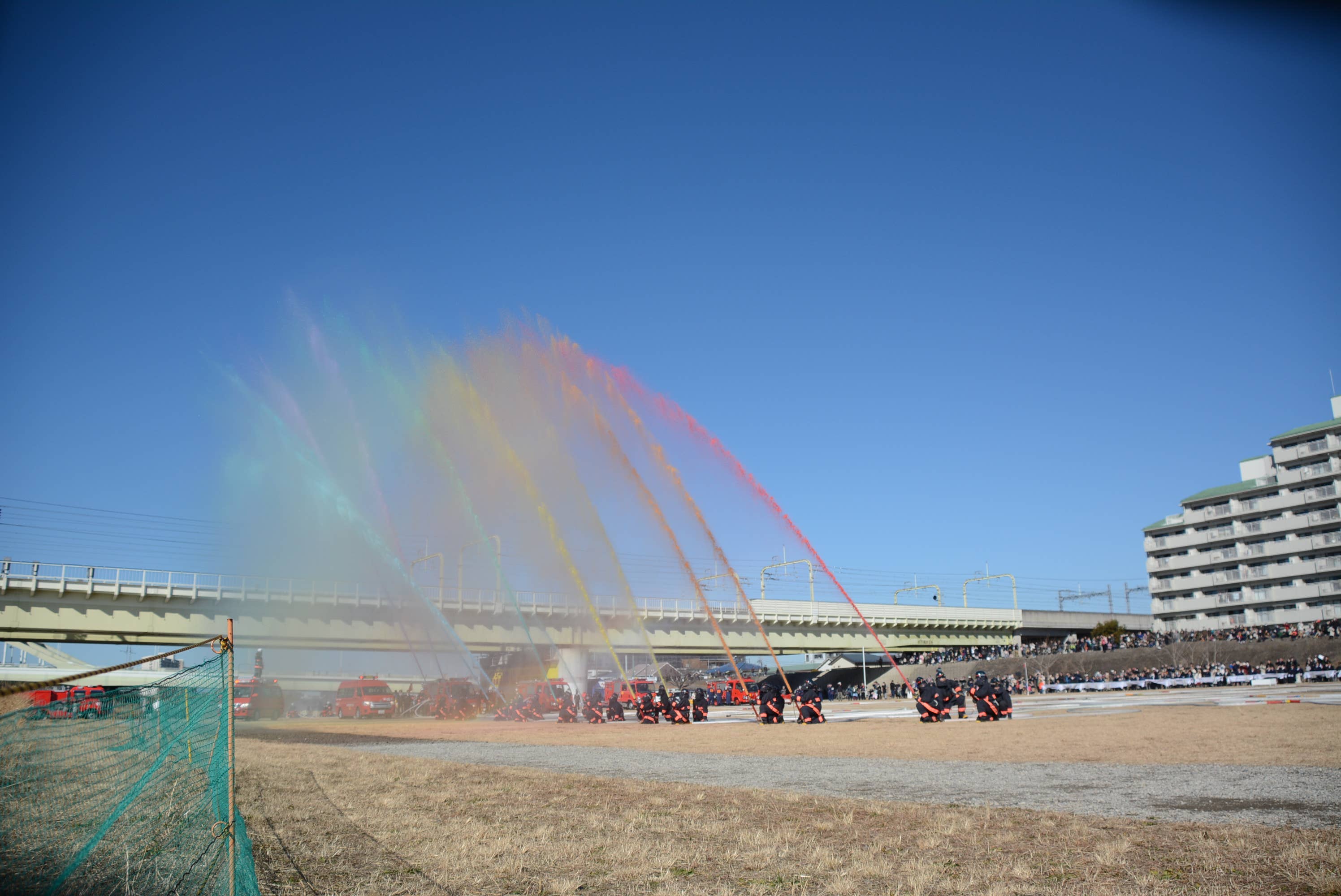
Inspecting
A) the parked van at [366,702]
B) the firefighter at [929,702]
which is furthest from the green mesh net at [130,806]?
the parked van at [366,702]

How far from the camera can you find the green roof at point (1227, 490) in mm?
114312

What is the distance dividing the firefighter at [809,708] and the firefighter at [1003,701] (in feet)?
22.2

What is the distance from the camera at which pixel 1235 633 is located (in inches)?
3004

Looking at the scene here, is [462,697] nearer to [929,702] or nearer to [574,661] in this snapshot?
[574,661]

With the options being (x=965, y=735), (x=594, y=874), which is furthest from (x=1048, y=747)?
(x=594, y=874)

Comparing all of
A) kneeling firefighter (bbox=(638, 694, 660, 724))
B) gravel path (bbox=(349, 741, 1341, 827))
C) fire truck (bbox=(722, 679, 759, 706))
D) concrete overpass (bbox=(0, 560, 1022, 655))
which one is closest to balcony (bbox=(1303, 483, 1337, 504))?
concrete overpass (bbox=(0, 560, 1022, 655))

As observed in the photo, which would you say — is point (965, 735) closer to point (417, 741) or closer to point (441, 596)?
point (417, 741)

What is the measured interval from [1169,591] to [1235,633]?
5114 centimetres

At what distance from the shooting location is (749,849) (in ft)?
31.8

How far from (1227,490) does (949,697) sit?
106132 millimetres

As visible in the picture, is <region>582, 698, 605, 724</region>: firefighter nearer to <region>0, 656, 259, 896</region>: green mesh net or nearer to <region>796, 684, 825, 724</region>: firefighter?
<region>796, 684, 825, 724</region>: firefighter

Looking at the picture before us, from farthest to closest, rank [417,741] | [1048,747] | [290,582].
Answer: [290,582] < [417,741] < [1048,747]

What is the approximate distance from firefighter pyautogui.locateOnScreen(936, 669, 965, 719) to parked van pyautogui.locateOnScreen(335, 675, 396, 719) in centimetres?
3808

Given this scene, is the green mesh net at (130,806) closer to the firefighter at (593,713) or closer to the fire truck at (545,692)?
the firefighter at (593,713)
